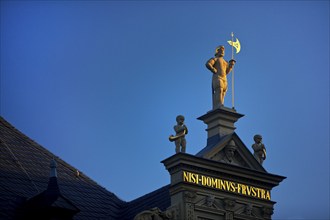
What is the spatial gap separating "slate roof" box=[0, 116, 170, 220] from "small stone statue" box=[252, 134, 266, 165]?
524 cm

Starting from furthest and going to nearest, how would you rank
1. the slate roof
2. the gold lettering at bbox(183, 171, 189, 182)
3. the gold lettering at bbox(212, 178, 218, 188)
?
the gold lettering at bbox(212, 178, 218, 188)
the slate roof
the gold lettering at bbox(183, 171, 189, 182)

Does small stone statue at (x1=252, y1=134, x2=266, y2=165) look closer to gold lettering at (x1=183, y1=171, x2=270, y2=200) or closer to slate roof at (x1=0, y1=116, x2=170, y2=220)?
gold lettering at (x1=183, y1=171, x2=270, y2=200)

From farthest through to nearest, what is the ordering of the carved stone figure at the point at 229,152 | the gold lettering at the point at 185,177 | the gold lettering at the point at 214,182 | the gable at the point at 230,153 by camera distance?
the carved stone figure at the point at 229,152 → the gable at the point at 230,153 → the gold lettering at the point at 214,182 → the gold lettering at the point at 185,177

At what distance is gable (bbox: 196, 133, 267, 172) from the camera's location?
56.0m

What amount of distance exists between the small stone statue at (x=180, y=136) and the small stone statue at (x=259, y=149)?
5.27 metres

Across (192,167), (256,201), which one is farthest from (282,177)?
(192,167)

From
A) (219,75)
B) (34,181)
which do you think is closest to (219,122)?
(219,75)

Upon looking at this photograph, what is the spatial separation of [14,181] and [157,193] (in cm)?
857

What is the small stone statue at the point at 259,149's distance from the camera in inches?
2307

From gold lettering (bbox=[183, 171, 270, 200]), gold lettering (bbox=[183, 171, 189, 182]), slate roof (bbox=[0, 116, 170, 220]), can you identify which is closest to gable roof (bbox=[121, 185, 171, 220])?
slate roof (bbox=[0, 116, 170, 220])

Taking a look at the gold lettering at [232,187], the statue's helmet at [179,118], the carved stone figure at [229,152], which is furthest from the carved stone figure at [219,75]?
the gold lettering at [232,187]

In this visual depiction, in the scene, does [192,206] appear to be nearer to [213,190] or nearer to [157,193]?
[213,190]

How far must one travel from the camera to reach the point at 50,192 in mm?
52531

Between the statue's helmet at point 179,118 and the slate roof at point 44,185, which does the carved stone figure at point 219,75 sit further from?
the slate roof at point 44,185
